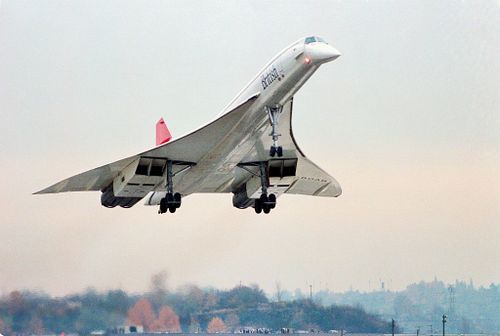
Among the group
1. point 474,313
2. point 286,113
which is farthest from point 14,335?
point 474,313

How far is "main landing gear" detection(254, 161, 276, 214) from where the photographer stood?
26.9 metres

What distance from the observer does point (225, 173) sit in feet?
88.4

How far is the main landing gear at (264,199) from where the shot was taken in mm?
26944

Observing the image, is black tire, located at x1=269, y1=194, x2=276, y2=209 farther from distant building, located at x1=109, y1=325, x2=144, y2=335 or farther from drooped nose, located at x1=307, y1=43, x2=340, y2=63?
drooped nose, located at x1=307, y1=43, x2=340, y2=63

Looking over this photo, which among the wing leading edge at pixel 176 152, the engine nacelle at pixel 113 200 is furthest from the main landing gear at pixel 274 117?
the engine nacelle at pixel 113 200

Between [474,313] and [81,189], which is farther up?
[81,189]

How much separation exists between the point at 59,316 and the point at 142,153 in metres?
4.14

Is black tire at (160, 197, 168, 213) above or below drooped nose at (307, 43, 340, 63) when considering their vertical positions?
below

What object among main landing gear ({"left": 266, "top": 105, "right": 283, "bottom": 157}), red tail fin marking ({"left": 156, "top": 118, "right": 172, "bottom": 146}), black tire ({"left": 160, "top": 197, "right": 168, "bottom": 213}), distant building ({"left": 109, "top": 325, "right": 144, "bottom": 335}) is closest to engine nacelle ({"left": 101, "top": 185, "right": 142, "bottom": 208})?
black tire ({"left": 160, "top": 197, "right": 168, "bottom": 213})

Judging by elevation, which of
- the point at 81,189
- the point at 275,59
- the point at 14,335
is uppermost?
the point at 275,59

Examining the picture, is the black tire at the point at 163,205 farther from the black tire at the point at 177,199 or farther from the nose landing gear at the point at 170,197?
the black tire at the point at 177,199

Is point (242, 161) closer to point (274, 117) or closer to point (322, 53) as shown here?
point (274, 117)

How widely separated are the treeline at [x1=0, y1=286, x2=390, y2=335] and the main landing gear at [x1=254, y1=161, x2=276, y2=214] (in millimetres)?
2106

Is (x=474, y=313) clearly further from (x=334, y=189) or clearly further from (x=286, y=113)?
(x=286, y=113)
